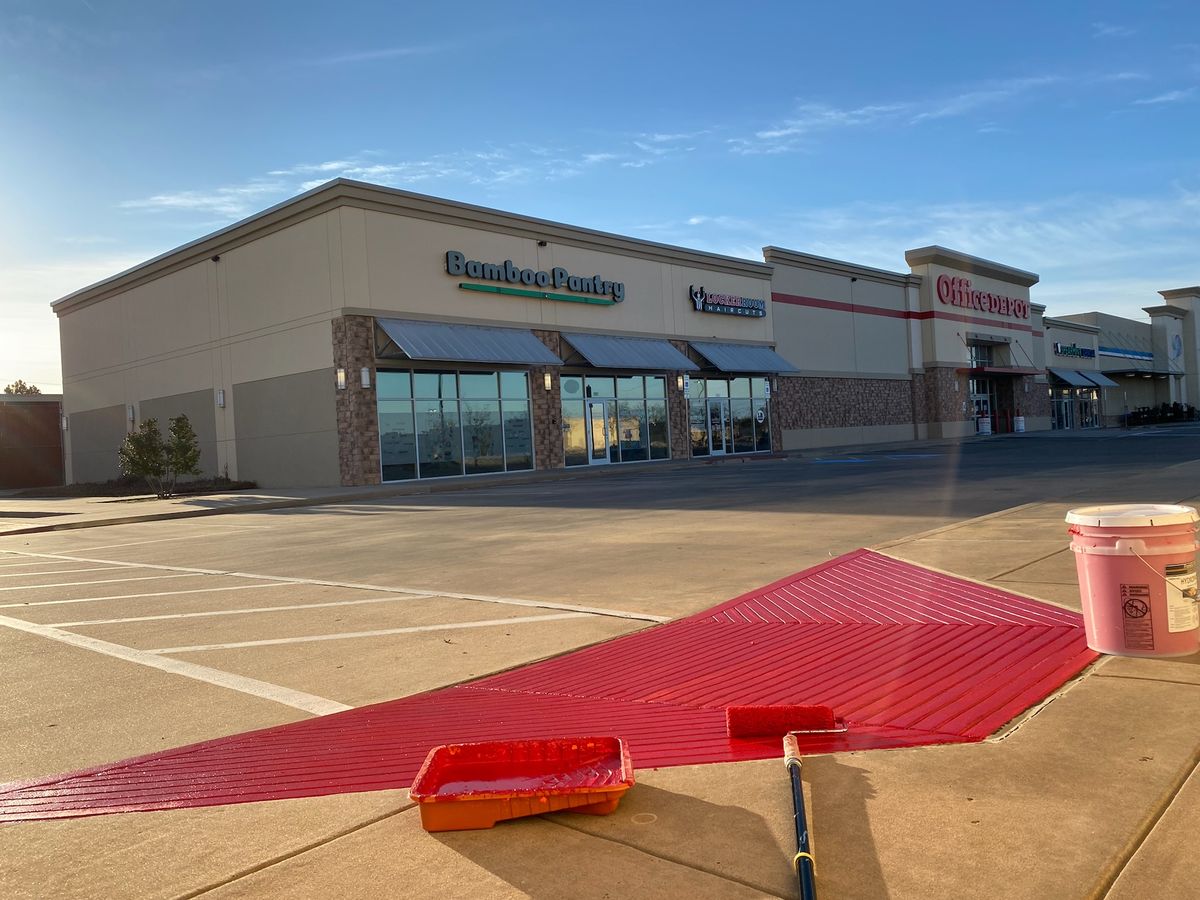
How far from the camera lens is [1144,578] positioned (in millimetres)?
4867

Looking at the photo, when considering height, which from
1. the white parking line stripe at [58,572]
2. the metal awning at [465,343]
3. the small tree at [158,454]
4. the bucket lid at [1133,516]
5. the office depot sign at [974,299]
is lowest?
the white parking line stripe at [58,572]

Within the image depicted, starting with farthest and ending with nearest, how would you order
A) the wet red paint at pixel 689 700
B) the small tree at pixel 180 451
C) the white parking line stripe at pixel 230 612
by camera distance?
the small tree at pixel 180 451, the white parking line stripe at pixel 230 612, the wet red paint at pixel 689 700

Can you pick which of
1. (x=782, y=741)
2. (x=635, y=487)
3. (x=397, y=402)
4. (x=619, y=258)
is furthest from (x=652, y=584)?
(x=619, y=258)

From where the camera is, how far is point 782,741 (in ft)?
13.2

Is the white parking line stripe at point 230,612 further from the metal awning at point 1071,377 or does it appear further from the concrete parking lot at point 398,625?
the metal awning at point 1071,377

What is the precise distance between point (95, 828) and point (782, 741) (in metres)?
2.67

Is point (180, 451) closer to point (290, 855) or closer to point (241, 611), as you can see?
point (241, 611)

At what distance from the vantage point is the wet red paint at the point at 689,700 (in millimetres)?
3941

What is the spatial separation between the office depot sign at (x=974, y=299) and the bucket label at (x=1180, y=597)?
50986 mm

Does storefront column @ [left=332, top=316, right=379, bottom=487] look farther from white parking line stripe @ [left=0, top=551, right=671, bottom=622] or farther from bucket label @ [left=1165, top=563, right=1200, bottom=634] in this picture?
bucket label @ [left=1165, top=563, right=1200, bottom=634]

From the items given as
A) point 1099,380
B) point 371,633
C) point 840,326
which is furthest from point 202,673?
point 1099,380

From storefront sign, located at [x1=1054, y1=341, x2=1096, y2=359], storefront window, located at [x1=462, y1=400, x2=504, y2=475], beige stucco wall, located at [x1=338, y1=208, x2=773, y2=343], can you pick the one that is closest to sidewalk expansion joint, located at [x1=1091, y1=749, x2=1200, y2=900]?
beige stucco wall, located at [x1=338, y1=208, x2=773, y2=343]

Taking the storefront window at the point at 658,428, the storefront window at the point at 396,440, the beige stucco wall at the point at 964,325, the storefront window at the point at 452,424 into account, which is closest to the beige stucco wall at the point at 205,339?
the storefront window at the point at 396,440

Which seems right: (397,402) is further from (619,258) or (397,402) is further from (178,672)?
(178,672)
